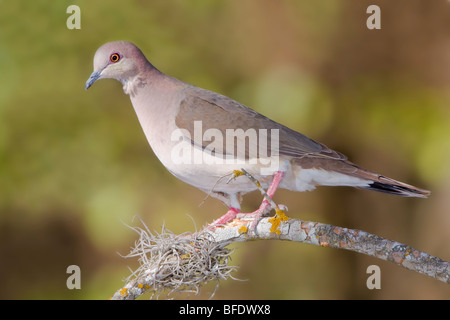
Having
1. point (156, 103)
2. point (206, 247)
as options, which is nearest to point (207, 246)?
point (206, 247)

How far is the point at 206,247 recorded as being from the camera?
3318mm

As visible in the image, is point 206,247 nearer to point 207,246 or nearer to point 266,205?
point 207,246

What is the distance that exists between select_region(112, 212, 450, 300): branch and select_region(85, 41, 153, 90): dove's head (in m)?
1.03

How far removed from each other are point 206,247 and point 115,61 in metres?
1.29

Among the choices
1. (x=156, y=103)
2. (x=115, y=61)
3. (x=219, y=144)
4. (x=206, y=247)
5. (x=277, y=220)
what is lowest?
(x=206, y=247)

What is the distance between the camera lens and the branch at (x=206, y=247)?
310 cm

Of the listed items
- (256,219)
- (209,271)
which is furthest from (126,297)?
(256,219)

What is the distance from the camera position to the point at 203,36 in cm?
644

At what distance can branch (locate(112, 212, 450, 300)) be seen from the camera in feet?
10.2

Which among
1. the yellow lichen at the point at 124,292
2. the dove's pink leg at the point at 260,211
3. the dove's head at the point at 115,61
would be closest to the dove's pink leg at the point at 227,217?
the dove's pink leg at the point at 260,211

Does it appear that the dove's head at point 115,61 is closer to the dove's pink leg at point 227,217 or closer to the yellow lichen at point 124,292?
the dove's pink leg at point 227,217

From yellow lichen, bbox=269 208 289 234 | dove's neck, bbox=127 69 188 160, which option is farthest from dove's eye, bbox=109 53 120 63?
yellow lichen, bbox=269 208 289 234

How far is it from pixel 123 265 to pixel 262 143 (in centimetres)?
306

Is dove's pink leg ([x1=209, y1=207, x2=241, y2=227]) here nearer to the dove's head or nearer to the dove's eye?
the dove's head
